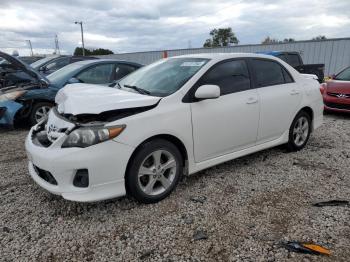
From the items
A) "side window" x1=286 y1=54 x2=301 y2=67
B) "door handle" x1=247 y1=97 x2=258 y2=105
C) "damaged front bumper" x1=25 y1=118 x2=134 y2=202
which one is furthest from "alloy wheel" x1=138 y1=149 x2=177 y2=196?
"side window" x1=286 y1=54 x2=301 y2=67

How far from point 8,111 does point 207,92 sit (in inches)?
175

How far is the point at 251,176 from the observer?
4086 millimetres

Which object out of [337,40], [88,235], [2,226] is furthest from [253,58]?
[337,40]

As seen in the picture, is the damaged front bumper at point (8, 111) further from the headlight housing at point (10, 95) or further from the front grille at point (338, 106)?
the front grille at point (338, 106)

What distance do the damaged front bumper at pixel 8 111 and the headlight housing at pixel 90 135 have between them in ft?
12.7

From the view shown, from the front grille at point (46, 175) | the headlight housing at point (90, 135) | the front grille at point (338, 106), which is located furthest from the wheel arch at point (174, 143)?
the front grille at point (338, 106)

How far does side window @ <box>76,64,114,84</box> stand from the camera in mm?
6809

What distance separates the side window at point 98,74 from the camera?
6809 millimetres

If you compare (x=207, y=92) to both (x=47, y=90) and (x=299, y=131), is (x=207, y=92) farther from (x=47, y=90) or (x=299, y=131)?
(x=47, y=90)

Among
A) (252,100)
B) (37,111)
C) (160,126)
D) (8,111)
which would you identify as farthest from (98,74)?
(160,126)

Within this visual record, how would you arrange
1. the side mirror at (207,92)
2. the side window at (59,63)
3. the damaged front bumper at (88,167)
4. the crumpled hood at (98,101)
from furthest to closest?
the side window at (59,63)
the side mirror at (207,92)
the crumpled hood at (98,101)
the damaged front bumper at (88,167)

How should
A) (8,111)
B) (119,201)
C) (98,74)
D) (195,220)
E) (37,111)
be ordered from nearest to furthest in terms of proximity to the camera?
(195,220) → (119,201) → (8,111) → (37,111) → (98,74)

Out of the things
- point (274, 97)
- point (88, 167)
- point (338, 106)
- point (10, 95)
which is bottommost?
point (338, 106)

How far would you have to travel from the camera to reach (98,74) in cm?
700
